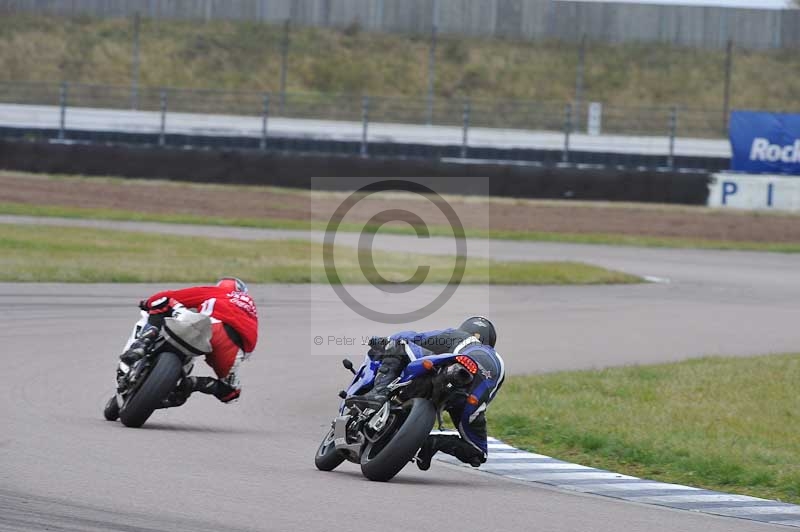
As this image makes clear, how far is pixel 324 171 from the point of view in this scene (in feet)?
104

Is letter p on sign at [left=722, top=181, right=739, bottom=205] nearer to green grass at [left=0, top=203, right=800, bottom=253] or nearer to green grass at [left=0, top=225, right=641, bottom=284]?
green grass at [left=0, top=203, right=800, bottom=253]

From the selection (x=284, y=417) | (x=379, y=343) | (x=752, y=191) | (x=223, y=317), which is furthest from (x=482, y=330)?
(x=752, y=191)

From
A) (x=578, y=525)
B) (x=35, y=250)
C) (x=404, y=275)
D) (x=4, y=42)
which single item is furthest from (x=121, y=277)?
(x=4, y=42)

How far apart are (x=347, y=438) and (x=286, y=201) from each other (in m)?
23.4

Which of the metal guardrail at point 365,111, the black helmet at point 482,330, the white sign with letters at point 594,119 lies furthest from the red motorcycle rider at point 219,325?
the white sign with letters at point 594,119

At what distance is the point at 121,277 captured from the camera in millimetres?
18578

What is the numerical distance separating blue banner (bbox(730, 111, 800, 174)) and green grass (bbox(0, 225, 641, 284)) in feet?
32.6

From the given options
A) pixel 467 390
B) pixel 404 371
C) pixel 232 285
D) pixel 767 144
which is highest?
pixel 767 144

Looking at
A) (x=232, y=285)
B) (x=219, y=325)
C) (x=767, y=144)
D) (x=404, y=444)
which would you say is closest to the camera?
(x=404, y=444)

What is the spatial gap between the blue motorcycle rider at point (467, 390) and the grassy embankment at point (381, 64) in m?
39.6

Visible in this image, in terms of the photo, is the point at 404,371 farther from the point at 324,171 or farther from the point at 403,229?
the point at 324,171

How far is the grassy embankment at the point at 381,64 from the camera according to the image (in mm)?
47000

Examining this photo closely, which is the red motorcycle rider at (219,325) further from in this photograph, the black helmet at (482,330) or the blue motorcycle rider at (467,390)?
the black helmet at (482,330)

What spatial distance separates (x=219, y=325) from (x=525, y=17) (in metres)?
37.2
